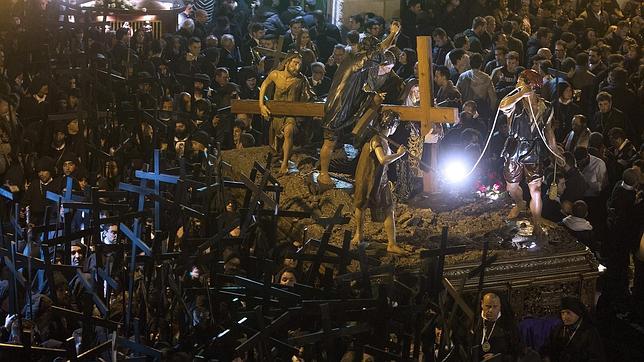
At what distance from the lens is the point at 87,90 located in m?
Result: 19.9

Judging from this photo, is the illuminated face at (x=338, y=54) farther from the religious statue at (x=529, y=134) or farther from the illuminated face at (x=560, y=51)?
the religious statue at (x=529, y=134)

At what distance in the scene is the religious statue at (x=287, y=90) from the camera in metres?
18.4

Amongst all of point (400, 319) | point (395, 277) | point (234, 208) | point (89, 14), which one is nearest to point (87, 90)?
point (89, 14)

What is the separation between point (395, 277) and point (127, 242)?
295cm

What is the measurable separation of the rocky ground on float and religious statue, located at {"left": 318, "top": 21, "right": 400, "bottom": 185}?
2.84 ft

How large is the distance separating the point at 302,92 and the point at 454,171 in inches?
87.6

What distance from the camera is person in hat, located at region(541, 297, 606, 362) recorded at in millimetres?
13922

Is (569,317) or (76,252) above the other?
(569,317)

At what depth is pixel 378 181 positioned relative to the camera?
16.1 m

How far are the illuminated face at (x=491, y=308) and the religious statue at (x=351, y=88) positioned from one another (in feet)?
11.5

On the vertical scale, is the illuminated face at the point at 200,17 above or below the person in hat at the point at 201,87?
above

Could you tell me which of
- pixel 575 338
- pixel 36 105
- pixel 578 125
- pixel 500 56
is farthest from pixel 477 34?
pixel 575 338

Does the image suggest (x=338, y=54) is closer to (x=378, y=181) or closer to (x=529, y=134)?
(x=529, y=134)

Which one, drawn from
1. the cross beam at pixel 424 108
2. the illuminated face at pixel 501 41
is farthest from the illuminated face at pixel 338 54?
the cross beam at pixel 424 108
